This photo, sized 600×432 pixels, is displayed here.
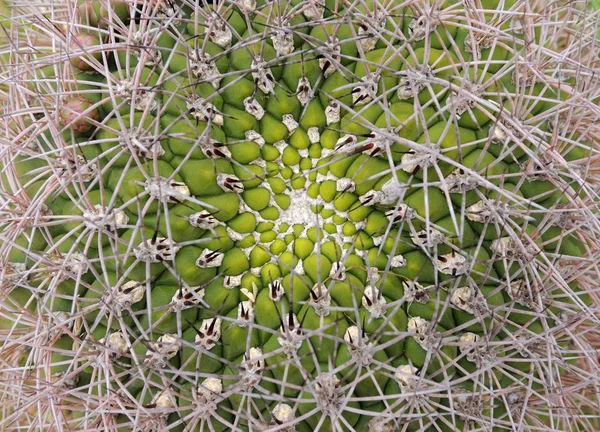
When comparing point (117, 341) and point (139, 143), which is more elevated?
point (139, 143)

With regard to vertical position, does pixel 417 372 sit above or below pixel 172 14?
below

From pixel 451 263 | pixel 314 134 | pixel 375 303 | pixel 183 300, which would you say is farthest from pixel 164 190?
pixel 451 263

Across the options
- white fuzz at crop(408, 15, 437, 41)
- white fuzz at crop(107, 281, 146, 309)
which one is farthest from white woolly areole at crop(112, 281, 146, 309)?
white fuzz at crop(408, 15, 437, 41)

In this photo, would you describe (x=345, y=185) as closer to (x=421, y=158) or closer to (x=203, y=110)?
(x=421, y=158)

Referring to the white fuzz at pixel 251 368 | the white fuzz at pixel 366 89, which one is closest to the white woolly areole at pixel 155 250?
the white fuzz at pixel 251 368

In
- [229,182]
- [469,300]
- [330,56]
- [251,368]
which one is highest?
[330,56]

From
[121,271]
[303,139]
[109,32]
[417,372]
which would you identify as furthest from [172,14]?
[417,372]

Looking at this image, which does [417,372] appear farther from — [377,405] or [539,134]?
[539,134]

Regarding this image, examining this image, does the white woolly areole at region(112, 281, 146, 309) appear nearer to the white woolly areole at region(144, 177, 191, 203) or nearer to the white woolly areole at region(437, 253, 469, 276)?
the white woolly areole at region(144, 177, 191, 203)
